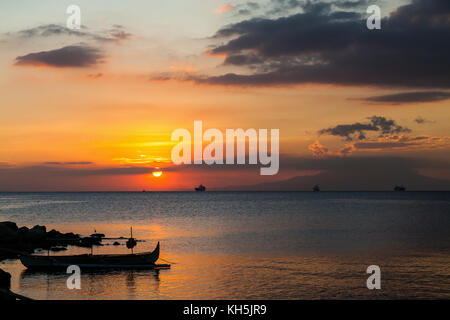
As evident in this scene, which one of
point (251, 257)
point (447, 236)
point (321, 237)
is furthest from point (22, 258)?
point (447, 236)

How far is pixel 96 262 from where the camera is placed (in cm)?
4106

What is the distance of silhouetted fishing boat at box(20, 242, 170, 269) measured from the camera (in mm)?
40812

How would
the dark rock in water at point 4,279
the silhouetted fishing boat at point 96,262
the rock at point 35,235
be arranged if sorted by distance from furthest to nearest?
the rock at point 35,235, the silhouetted fishing boat at point 96,262, the dark rock in water at point 4,279

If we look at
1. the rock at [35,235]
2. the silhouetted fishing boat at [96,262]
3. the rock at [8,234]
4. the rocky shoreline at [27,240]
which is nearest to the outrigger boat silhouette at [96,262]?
the silhouetted fishing boat at [96,262]

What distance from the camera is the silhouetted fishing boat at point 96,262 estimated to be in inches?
1607

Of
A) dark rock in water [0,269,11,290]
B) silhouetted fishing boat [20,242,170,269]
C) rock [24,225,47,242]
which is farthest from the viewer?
rock [24,225,47,242]

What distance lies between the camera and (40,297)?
30.8 meters

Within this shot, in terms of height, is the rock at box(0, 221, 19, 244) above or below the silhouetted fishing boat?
above

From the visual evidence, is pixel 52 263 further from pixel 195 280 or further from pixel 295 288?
pixel 295 288

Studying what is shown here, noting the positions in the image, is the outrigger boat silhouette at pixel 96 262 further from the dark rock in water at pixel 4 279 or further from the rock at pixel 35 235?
the rock at pixel 35 235

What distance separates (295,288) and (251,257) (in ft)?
52.7

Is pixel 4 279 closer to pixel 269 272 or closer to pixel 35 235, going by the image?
pixel 269 272

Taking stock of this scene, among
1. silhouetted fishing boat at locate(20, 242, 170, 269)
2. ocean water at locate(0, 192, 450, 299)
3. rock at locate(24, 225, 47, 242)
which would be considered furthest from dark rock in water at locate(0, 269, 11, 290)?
rock at locate(24, 225, 47, 242)

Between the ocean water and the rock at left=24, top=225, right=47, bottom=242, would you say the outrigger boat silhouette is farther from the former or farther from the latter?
the rock at left=24, top=225, right=47, bottom=242
